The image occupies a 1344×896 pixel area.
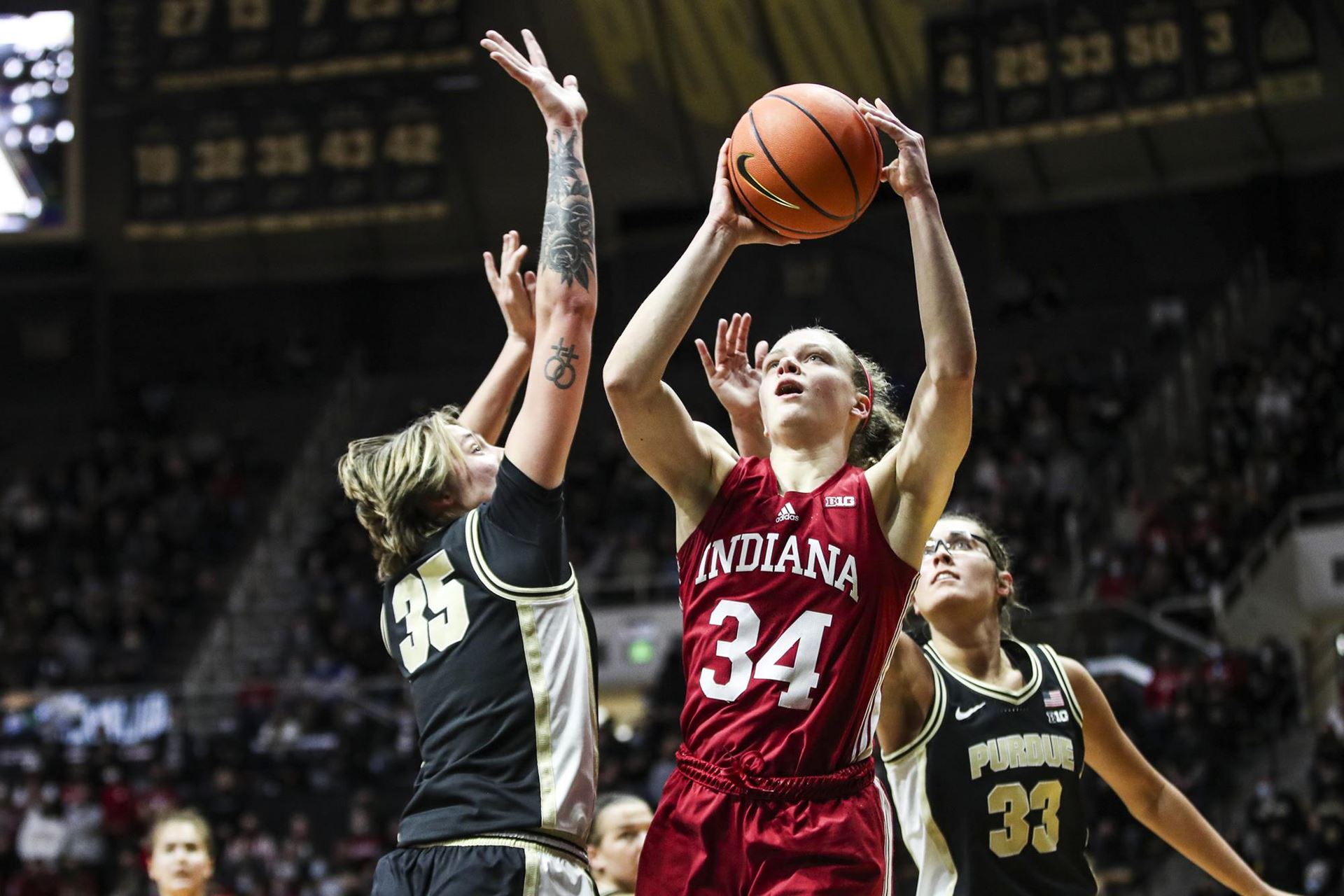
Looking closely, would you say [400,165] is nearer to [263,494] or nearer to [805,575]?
[263,494]

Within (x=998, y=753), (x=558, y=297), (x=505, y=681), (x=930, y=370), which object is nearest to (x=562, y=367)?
(x=558, y=297)

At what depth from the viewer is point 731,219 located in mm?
3783

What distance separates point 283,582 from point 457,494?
60.7 ft

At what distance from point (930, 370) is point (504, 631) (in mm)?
1088

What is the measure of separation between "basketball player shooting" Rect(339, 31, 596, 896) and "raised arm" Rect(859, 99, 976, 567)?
0.74 meters

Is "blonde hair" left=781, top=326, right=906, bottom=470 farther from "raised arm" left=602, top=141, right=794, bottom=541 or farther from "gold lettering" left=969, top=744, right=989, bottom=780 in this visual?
"gold lettering" left=969, top=744, right=989, bottom=780

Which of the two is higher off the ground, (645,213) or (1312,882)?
(645,213)

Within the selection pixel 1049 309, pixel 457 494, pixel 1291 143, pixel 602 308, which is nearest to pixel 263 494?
pixel 602 308

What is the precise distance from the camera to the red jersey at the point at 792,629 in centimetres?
352

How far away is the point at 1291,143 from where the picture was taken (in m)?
22.6

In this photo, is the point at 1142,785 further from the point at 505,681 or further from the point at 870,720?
the point at 505,681

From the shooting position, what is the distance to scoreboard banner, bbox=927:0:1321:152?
645 inches

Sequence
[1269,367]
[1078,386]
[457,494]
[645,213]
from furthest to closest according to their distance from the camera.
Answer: [645,213] → [1078,386] → [1269,367] → [457,494]

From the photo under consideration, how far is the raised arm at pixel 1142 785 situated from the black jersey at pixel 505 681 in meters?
Result: 1.81
